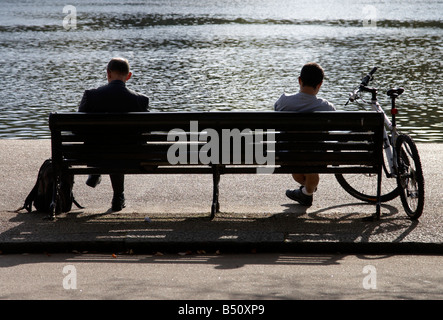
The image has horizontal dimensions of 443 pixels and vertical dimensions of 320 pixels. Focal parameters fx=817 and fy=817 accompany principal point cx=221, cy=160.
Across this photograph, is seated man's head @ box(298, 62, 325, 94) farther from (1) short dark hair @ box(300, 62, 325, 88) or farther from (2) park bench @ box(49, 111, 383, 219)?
(2) park bench @ box(49, 111, 383, 219)

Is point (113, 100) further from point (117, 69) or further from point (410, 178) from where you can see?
point (410, 178)

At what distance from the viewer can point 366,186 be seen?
7617 mm

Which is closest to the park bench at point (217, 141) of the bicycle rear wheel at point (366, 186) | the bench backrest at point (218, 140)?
the bench backrest at point (218, 140)

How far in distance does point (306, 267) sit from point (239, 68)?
61.1 feet

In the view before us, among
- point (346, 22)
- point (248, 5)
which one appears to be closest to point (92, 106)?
point (346, 22)

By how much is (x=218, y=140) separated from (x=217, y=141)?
0.01 metres

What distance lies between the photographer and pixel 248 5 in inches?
2408

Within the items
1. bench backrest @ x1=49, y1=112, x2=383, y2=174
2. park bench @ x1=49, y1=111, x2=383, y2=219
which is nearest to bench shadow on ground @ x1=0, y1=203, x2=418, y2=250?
park bench @ x1=49, y1=111, x2=383, y2=219

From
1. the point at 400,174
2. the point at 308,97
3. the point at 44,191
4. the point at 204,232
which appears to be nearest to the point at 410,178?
the point at 400,174

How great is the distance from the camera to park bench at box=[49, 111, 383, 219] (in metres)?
6.36

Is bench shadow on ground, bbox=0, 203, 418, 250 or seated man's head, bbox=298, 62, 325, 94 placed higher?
seated man's head, bbox=298, 62, 325, 94

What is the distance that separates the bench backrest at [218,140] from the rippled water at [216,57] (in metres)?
6.35

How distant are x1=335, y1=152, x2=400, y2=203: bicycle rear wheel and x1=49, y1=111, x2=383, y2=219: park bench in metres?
0.63
